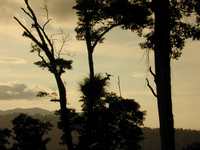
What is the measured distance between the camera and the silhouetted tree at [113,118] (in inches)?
1522

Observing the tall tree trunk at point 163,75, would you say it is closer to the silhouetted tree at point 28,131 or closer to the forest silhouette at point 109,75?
the forest silhouette at point 109,75

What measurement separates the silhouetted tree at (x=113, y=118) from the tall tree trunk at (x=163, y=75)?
58.4ft

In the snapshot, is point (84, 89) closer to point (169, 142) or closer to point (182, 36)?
point (182, 36)

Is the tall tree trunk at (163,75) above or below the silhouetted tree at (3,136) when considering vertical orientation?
above

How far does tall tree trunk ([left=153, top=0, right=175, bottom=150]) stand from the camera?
18234 mm

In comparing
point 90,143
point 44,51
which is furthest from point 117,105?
point 44,51

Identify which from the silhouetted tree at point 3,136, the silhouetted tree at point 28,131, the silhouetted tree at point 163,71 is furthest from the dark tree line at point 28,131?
the silhouetted tree at point 163,71

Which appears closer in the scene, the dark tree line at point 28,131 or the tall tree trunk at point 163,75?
the tall tree trunk at point 163,75

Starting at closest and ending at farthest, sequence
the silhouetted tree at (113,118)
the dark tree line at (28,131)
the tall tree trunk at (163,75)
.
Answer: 1. the tall tree trunk at (163,75)
2. the silhouetted tree at (113,118)
3. the dark tree line at (28,131)

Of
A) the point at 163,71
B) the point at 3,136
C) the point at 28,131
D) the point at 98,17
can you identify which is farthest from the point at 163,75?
the point at 28,131

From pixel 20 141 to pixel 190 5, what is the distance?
91.0 feet

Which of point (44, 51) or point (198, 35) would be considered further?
point (44, 51)

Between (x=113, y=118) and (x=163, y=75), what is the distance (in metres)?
28.9

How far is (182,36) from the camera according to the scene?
21109mm
